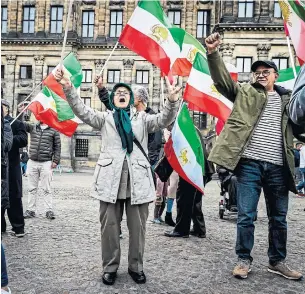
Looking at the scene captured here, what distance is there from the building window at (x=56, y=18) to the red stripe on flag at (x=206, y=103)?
3240cm

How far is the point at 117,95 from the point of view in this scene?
3.94 meters

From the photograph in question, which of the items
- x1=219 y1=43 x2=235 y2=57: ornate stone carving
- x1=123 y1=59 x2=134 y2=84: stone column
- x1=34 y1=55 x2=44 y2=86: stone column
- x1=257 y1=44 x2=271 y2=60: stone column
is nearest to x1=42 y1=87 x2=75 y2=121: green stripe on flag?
x1=219 y1=43 x2=235 y2=57: ornate stone carving

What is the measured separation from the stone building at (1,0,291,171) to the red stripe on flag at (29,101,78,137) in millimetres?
25207

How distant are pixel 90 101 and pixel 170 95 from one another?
3209cm

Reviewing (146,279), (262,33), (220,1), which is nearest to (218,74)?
(146,279)

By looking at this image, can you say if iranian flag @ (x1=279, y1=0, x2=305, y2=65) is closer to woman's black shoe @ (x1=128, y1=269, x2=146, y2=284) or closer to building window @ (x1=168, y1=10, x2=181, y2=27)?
woman's black shoe @ (x1=128, y1=269, x2=146, y2=284)

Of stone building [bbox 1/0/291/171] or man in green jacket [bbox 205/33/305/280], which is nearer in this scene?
man in green jacket [bbox 205/33/305/280]

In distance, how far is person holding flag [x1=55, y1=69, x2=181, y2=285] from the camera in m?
3.70

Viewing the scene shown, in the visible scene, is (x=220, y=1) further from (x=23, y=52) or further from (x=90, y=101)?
(x=23, y=52)

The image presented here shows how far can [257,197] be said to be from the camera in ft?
12.9

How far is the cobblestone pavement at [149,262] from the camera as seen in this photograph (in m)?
3.54

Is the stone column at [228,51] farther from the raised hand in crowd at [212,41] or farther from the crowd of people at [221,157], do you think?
the raised hand in crowd at [212,41]

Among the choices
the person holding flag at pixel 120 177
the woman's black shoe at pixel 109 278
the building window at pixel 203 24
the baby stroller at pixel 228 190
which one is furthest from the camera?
the building window at pixel 203 24

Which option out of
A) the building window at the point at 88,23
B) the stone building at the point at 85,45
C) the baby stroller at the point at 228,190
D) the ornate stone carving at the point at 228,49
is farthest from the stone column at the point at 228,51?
the baby stroller at the point at 228,190
